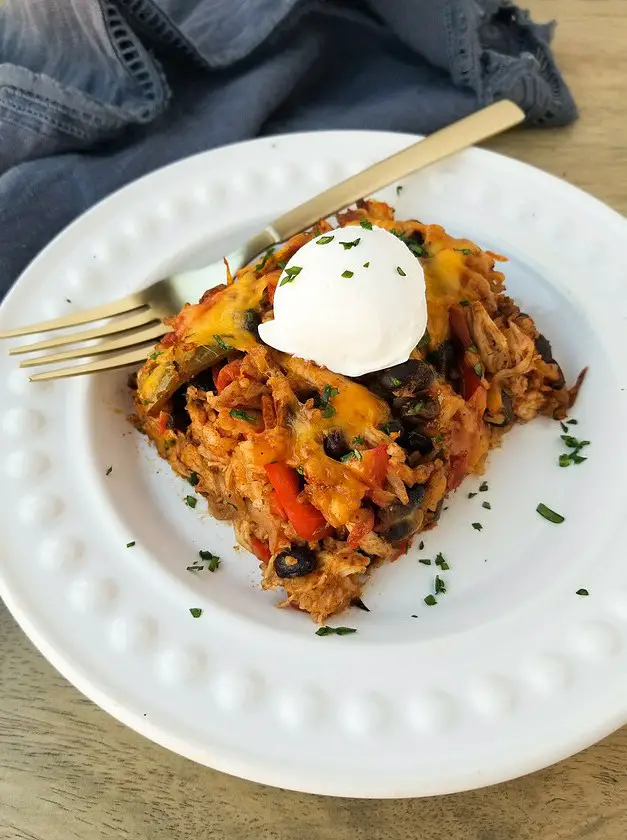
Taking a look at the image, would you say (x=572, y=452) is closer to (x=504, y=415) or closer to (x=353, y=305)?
(x=504, y=415)

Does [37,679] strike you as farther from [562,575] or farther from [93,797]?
[562,575]

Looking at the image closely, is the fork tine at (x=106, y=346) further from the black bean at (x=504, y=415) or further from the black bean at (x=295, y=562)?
the black bean at (x=504, y=415)

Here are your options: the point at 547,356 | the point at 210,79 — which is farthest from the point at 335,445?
the point at 210,79

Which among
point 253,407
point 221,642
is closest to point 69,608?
point 221,642

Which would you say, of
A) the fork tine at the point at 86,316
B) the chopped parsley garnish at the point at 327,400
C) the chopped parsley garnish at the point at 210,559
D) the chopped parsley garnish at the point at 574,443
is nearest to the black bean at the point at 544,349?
the chopped parsley garnish at the point at 574,443

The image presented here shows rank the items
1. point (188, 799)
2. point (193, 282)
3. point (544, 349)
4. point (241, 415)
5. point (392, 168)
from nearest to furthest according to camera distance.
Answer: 1. point (188, 799)
2. point (241, 415)
3. point (544, 349)
4. point (193, 282)
5. point (392, 168)
